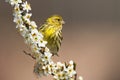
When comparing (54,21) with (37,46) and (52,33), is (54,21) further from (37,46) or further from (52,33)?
(37,46)

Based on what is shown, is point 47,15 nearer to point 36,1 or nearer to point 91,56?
point 36,1

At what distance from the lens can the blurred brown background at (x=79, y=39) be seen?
1.80 meters

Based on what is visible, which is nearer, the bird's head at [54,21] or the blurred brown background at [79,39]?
the bird's head at [54,21]

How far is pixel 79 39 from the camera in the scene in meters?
1.83

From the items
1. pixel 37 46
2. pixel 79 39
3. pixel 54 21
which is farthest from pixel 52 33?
pixel 79 39

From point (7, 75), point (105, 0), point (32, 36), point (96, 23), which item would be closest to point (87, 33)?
point (96, 23)

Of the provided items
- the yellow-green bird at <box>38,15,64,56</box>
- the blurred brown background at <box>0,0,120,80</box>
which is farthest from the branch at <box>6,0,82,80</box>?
the blurred brown background at <box>0,0,120,80</box>

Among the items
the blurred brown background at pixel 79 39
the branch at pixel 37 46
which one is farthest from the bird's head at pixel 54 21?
the blurred brown background at pixel 79 39

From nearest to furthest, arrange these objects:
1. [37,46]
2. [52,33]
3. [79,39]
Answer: [37,46]
[52,33]
[79,39]

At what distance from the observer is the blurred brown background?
5.89ft

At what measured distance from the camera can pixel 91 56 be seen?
1844 millimetres

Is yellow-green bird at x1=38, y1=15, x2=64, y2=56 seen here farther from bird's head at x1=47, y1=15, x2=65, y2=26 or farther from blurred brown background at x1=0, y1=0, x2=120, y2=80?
blurred brown background at x1=0, y1=0, x2=120, y2=80

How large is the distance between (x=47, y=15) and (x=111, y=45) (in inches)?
18.2

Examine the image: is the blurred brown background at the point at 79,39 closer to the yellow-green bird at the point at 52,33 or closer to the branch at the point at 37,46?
the yellow-green bird at the point at 52,33
